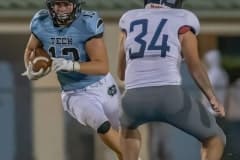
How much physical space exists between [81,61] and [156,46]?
68cm

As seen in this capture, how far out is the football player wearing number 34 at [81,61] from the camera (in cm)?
827

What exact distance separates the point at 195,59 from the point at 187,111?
0.35 m

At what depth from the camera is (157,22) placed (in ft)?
25.9

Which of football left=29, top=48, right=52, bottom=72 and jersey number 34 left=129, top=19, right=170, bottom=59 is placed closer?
jersey number 34 left=129, top=19, right=170, bottom=59

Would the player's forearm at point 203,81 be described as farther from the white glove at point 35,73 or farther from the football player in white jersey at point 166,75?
the white glove at point 35,73

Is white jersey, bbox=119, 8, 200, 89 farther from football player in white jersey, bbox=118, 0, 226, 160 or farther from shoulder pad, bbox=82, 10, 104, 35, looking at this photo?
shoulder pad, bbox=82, 10, 104, 35

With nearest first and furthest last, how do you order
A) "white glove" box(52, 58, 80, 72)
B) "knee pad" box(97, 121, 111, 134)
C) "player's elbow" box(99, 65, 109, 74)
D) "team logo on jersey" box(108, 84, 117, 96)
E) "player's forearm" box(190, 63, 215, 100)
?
"player's forearm" box(190, 63, 215, 100) < "white glove" box(52, 58, 80, 72) < "player's elbow" box(99, 65, 109, 74) < "knee pad" box(97, 121, 111, 134) < "team logo on jersey" box(108, 84, 117, 96)

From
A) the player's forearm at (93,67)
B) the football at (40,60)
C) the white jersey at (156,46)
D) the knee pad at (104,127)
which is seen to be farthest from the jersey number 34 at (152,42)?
the knee pad at (104,127)

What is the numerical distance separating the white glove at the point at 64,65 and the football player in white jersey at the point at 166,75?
39 centimetres

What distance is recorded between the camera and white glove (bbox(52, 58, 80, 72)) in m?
8.01

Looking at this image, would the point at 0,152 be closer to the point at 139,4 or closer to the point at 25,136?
the point at 25,136

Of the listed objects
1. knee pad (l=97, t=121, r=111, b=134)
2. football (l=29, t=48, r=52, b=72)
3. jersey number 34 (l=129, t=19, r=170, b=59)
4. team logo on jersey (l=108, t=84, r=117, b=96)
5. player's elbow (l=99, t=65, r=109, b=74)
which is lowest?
knee pad (l=97, t=121, r=111, b=134)

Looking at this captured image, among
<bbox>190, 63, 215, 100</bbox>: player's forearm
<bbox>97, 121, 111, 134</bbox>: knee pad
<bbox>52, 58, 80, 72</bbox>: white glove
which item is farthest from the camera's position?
<bbox>97, 121, 111, 134</bbox>: knee pad

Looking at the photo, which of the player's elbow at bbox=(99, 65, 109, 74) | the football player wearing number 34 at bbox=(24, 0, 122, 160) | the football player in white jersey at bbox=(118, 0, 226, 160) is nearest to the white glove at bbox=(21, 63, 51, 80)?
the football player wearing number 34 at bbox=(24, 0, 122, 160)
